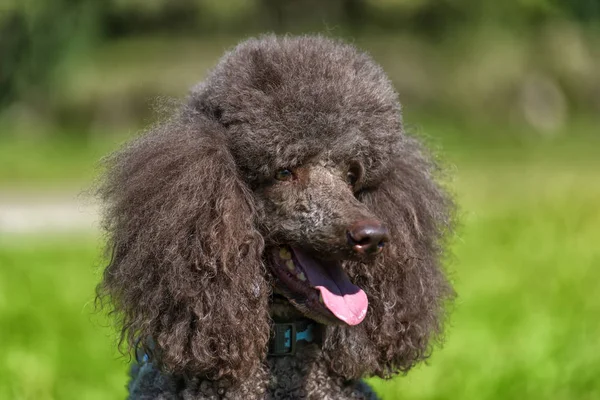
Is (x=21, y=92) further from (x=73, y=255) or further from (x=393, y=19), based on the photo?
(x=73, y=255)

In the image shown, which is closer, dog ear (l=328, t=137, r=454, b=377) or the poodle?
the poodle

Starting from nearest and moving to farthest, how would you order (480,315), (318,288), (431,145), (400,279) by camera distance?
(318,288), (400,279), (431,145), (480,315)

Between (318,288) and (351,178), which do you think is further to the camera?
(351,178)

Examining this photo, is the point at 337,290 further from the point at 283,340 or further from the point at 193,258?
the point at 193,258

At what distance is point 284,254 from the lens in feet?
8.23

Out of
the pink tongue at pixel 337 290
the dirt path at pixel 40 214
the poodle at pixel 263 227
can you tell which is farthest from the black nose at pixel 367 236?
the dirt path at pixel 40 214

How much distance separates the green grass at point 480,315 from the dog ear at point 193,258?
1.51 feet

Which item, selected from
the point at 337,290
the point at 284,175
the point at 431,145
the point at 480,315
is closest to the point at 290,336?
the point at 337,290

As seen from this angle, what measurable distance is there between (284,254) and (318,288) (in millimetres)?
162

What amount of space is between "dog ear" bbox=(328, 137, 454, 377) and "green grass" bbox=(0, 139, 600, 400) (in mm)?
302

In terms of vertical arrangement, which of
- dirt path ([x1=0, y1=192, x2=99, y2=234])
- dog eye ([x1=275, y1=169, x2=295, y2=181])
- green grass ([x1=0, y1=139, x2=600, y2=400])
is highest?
dirt path ([x1=0, y1=192, x2=99, y2=234])

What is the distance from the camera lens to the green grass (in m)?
4.19

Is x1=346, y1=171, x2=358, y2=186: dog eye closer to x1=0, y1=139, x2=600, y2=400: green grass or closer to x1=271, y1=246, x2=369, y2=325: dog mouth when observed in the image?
x1=271, y1=246, x2=369, y2=325: dog mouth

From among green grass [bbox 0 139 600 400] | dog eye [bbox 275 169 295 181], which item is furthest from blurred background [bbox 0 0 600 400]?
dog eye [bbox 275 169 295 181]
